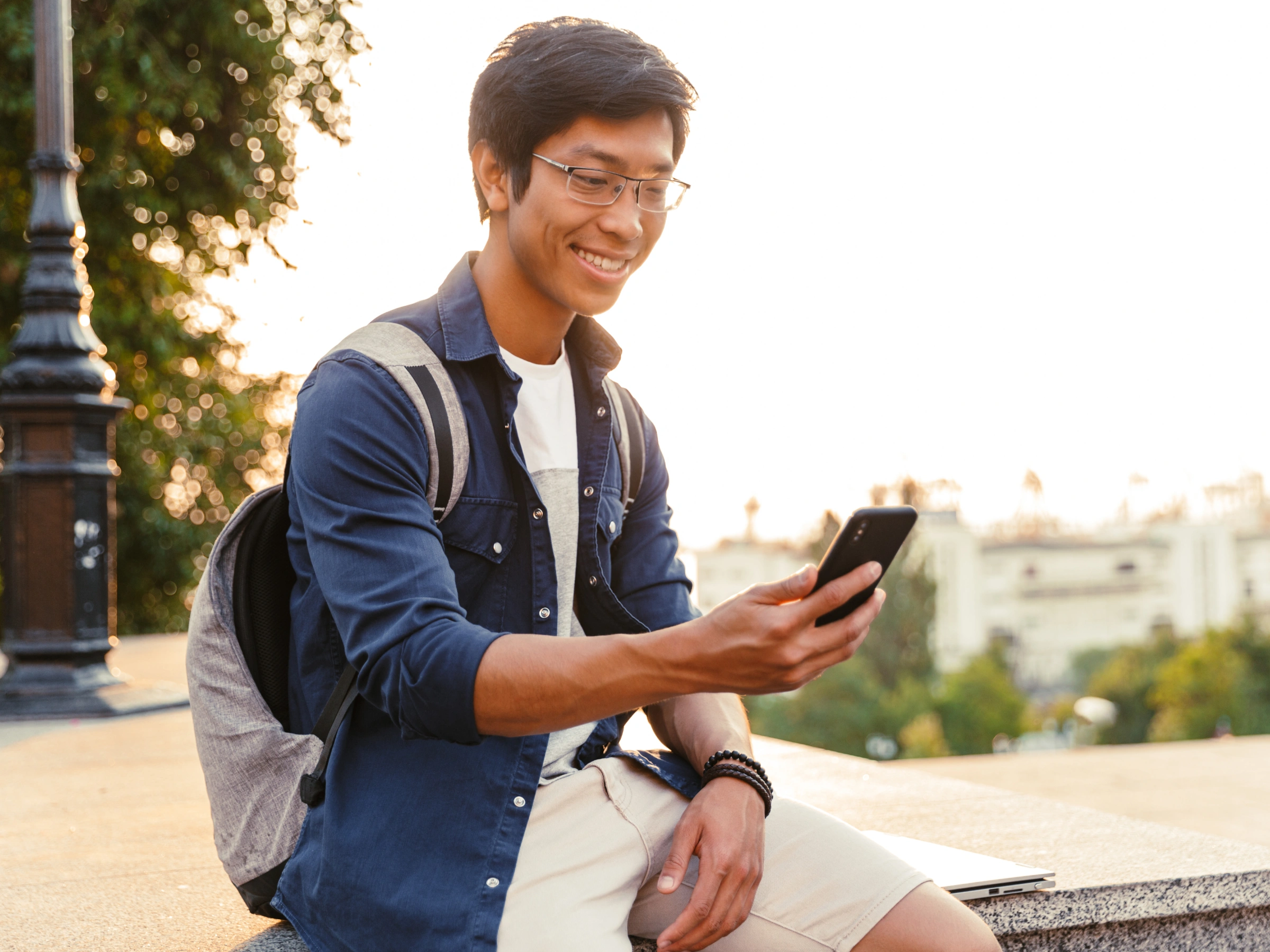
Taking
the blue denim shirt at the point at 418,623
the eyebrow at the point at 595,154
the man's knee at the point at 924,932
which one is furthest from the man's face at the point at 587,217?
the man's knee at the point at 924,932

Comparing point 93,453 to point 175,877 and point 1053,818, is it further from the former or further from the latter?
point 1053,818

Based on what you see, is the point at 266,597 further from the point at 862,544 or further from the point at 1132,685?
the point at 1132,685

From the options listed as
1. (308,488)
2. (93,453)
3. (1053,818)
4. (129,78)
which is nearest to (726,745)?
(308,488)

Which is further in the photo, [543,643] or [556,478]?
[556,478]

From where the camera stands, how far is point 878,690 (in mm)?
71062

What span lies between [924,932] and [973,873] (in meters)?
0.79

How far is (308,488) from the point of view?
66.9 inches

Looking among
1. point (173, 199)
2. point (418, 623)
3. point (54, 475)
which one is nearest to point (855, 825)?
point (418, 623)

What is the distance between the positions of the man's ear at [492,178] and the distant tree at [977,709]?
76.5 meters

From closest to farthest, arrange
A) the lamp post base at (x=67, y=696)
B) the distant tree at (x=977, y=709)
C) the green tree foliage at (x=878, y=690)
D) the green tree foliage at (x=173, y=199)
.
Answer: the lamp post base at (x=67, y=696) → the green tree foliage at (x=173, y=199) → the green tree foliage at (x=878, y=690) → the distant tree at (x=977, y=709)

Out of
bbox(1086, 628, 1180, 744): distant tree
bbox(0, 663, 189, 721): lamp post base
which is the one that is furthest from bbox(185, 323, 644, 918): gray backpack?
bbox(1086, 628, 1180, 744): distant tree

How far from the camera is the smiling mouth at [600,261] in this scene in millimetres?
1934

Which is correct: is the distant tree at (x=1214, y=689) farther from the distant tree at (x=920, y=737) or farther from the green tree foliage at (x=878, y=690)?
the green tree foliage at (x=878, y=690)

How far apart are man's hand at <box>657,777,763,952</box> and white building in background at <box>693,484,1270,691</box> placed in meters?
117
